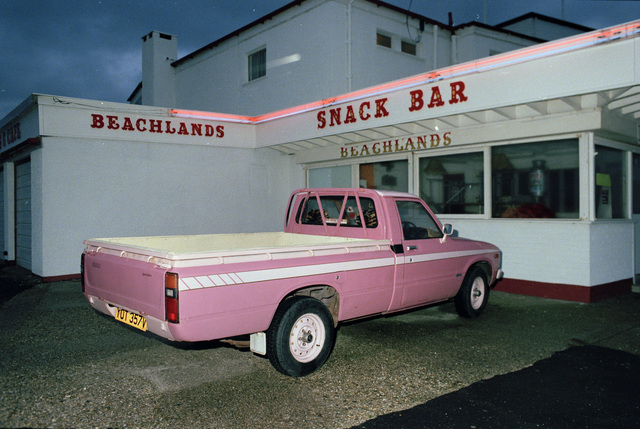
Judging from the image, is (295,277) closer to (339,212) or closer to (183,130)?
(339,212)

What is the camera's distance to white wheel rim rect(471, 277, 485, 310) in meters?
7.23

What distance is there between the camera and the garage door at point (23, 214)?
461 inches

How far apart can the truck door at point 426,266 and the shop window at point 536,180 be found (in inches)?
120

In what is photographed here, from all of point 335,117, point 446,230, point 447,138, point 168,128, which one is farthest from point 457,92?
point 168,128

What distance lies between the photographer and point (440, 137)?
9906 mm

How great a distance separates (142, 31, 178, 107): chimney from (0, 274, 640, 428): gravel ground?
46.1 ft

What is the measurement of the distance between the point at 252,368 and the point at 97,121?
321 inches

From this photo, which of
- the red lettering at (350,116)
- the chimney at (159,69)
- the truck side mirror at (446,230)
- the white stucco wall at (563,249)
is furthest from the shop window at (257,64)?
the truck side mirror at (446,230)

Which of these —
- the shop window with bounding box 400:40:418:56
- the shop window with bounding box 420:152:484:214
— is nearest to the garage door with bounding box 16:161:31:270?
the shop window with bounding box 420:152:484:214

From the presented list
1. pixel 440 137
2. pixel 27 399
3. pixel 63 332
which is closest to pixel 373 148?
pixel 440 137

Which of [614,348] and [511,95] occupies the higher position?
[511,95]

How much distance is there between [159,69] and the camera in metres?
20.0

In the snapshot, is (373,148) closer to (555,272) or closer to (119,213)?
(555,272)

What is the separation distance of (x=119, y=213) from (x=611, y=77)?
997 cm
